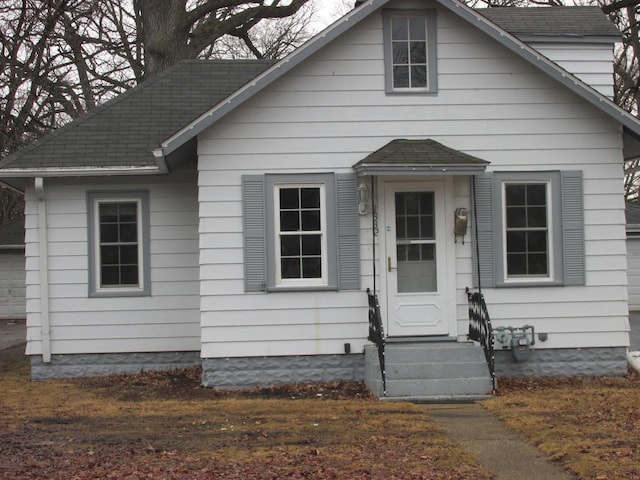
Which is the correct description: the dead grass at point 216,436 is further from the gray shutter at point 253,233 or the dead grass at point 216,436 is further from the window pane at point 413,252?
the window pane at point 413,252

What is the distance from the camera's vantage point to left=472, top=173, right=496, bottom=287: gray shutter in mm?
11586

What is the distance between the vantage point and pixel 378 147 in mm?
11617

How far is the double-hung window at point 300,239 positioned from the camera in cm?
1151

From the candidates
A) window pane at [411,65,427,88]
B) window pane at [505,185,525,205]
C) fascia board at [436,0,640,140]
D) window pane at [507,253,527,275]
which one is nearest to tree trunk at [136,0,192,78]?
window pane at [411,65,427,88]

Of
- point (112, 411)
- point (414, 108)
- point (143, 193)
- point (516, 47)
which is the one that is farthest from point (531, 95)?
point (112, 411)

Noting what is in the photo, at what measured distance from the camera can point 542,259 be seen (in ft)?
38.6

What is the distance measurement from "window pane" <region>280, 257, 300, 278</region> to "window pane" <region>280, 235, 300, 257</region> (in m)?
0.09

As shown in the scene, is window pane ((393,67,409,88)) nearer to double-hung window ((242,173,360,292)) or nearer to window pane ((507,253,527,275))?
double-hung window ((242,173,360,292))

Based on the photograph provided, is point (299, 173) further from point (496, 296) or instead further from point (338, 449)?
point (338, 449)

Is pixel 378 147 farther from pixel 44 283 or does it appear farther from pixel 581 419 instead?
pixel 44 283

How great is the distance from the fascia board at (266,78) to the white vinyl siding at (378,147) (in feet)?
1.38

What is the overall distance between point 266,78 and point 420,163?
96.5 inches

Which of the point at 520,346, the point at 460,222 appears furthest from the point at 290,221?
the point at 520,346

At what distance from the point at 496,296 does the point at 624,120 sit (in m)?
3.12
